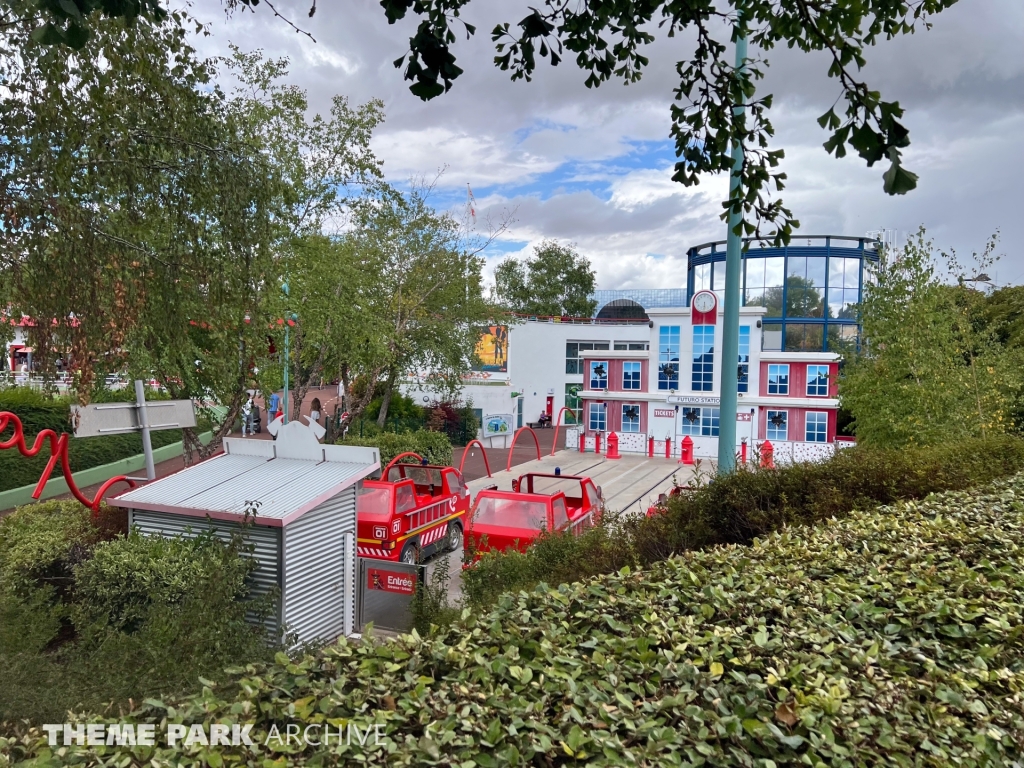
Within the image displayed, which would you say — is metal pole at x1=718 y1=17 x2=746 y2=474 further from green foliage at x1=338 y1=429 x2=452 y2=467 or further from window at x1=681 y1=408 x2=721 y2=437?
window at x1=681 y1=408 x2=721 y2=437

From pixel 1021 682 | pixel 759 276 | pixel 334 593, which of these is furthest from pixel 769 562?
pixel 759 276

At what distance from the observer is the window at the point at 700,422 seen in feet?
80.2

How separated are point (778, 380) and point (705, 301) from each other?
3.69 m

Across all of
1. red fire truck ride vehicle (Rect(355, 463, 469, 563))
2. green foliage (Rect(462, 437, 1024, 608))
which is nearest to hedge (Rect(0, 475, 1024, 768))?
green foliage (Rect(462, 437, 1024, 608))

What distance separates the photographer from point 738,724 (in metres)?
2.01

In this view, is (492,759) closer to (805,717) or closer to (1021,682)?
(805,717)

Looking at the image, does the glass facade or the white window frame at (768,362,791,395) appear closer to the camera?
the white window frame at (768,362,791,395)

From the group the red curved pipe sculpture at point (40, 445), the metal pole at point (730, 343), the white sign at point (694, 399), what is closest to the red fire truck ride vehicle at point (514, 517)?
the metal pole at point (730, 343)

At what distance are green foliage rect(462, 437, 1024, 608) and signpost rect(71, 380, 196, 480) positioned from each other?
391cm

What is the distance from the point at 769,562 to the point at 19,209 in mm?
6664

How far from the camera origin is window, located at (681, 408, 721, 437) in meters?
24.5

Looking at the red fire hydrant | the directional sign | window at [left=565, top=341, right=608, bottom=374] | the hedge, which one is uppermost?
window at [left=565, top=341, right=608, bottom=374]

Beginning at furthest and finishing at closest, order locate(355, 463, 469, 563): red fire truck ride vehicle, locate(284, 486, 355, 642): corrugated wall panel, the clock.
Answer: the clock < locate(355, 463, 469, 563): red fire truck ride vehicle < locate(284, 486, 355, 642): corrugated wall panel

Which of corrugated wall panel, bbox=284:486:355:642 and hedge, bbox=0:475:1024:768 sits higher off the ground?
hedge, bbox=0:475:1024:768
